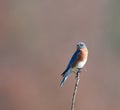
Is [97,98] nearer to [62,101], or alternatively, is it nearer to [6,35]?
[62,101]

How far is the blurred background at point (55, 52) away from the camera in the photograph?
15781mm

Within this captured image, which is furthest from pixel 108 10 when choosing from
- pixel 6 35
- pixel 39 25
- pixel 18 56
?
pixel 18 56

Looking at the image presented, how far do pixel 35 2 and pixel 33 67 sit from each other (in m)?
6.22

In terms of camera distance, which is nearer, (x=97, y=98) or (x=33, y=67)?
(x=97, y=98)

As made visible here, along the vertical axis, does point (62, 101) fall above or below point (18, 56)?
below

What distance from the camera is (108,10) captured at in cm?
2377

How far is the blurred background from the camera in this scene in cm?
1578

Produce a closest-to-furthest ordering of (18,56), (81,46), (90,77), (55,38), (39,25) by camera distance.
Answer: (81,46) → (90,77) → (18,56) → (55,38) → (39,25)

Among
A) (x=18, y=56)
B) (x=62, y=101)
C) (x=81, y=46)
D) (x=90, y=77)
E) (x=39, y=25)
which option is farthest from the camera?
(x=39, y=25)

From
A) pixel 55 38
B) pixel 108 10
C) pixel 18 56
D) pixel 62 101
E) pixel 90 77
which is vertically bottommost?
pixel 62 101

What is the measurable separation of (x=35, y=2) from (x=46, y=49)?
452 centimetres

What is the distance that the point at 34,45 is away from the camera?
20.5 metres

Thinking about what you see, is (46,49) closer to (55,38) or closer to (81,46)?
(55,38)

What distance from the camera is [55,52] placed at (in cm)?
1947
